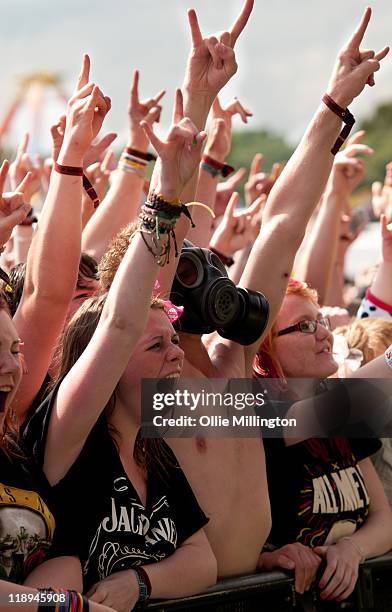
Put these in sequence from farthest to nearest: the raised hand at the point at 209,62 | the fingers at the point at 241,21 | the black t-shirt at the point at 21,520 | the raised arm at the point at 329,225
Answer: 1. the raised arm at the point at 329,225
2. the fingers at the point at 241,21
3. the raised hand at the point at 209,62
4. the black t-shirt at the point at 21,520

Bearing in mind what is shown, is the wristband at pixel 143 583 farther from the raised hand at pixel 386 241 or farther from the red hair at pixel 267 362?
the raised hand at pixel 386 241

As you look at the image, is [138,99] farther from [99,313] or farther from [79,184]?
[99,313]

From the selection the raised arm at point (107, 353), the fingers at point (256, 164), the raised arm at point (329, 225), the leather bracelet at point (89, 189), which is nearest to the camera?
the raised arm at point (107, 353)

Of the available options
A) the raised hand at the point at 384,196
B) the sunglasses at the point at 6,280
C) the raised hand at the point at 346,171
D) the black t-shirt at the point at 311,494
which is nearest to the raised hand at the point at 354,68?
the black t-shirt at the point at 311,494

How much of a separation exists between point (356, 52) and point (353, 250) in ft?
20.7

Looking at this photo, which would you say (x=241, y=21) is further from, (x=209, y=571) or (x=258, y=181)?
(x=258, y=181)

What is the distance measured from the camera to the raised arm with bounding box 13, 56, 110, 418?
105 inches

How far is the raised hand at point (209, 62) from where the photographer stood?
9.35 feet

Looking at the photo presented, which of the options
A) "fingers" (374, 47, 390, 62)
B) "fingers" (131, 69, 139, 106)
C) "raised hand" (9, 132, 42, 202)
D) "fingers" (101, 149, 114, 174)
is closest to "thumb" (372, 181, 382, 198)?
"fingers" (101, 149, 114, 174)

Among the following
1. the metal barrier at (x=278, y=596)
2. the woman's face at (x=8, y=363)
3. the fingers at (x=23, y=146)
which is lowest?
the metal barrier at (x=278, y=596)

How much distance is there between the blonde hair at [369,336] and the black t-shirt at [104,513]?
1.40 meters

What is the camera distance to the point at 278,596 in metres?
2.74

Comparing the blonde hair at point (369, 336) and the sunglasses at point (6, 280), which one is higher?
the blonde hair at point (369, 336)

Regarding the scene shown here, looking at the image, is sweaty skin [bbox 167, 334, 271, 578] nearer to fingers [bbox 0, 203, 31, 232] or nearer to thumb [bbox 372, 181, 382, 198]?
fingers [bbox 0, 203, 31, 232]
